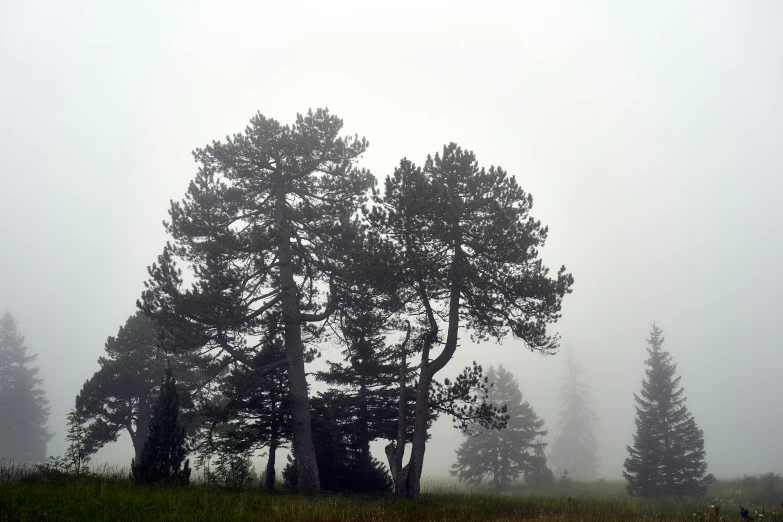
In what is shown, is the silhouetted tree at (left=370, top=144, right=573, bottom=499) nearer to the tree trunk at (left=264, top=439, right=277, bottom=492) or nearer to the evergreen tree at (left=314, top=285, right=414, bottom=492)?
the evergreen tree at (left=314, top=285, right=414, bottom=492)

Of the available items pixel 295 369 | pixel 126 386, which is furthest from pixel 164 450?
pixel 126 386

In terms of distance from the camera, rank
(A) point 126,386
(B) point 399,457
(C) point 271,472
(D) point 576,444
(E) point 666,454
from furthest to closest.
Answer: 1. (D) point 576,444
2. (E) point 666,454
3. (A) point 126,386
4. (C) point 271,472
5. (B) point 399,457

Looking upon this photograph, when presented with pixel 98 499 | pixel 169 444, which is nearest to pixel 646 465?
pixel 169 444

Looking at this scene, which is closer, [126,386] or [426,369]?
[426,369]

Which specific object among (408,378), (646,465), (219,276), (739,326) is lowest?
(646,465)

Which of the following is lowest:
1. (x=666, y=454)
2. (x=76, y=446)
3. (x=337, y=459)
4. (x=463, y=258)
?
(x=666, y=454)

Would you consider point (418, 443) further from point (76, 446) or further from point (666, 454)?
point (666, 454)

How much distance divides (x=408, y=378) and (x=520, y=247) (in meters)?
8.00

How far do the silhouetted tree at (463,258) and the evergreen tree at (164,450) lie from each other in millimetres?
6951

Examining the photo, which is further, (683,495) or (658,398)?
(658,398)

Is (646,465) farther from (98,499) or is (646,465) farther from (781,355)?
(781,355)

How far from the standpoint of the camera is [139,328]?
27516 mm

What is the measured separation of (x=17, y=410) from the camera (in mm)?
41969

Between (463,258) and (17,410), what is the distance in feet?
163
